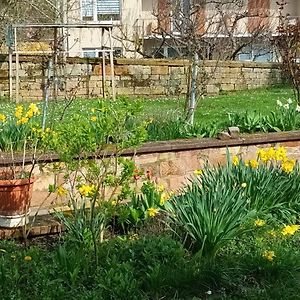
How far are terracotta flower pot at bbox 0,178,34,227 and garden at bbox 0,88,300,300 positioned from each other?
1.02 ft

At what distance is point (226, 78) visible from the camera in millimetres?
21125

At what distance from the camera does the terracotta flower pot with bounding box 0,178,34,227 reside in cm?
584

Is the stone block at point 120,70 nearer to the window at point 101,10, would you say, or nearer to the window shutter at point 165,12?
the window shutter at point 165,12

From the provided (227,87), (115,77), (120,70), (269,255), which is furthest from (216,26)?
(269,255)

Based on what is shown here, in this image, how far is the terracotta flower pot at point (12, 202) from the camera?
584 centimetres

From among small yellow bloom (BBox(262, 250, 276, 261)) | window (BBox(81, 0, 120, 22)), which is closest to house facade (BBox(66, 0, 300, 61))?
window (BBox(81, 0, 120, 22))

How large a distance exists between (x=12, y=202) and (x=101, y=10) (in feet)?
82.1

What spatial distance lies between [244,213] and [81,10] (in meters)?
24.9

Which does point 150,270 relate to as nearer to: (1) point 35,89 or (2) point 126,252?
(2) point 126,252

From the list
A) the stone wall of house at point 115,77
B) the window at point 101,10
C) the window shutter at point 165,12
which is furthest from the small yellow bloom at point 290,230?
the window at point 101,10

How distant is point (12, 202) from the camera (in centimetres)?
587

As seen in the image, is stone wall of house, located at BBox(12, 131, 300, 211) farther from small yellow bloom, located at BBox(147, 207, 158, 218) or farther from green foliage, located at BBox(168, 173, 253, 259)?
green foliage, located at BBox(168, 173, 253, 259)

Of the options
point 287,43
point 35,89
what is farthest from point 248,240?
point 35,89

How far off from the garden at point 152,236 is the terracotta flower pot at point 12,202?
1.02 feet
